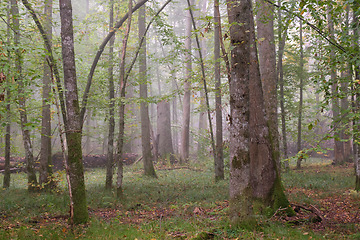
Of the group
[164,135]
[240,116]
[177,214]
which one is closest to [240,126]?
[240,116]

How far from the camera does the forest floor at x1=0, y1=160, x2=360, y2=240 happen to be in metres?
6.02

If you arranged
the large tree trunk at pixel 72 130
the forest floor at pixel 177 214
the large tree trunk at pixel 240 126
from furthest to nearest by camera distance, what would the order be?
1. the large tree trunk at pixel 72 130
2. the forest floor at pixel 177 214
3. the large tree trunk at pixel 240 126

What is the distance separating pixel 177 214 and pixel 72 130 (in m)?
4.12

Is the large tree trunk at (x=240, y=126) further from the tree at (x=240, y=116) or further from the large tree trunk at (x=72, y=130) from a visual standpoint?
the large tree trunk at (x=72, y=130)

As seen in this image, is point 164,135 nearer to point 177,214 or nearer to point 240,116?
point 177,214

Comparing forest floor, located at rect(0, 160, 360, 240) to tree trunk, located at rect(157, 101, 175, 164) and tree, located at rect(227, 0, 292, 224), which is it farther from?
tree trunk, located at rect(157, 101, 175, 164)

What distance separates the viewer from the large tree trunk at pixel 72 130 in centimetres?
669

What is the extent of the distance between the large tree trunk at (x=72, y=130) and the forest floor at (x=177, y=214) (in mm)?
575

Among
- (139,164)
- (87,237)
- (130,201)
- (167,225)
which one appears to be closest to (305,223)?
(167,225)

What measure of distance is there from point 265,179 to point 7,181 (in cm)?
1163

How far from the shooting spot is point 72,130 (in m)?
Answer: 6.62

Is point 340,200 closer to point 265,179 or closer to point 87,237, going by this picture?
point 265,179

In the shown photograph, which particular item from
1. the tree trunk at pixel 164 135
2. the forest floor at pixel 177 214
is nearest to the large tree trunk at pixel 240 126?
the forest floor at pixel 177 214

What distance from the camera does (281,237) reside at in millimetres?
5621
